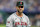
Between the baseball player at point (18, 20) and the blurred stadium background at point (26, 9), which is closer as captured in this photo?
the baseball player at point (18, 20)

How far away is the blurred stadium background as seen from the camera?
3.33 metres

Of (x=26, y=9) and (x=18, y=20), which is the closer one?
(x=18, y=20)

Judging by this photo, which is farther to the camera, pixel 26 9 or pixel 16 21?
pixel 26 9

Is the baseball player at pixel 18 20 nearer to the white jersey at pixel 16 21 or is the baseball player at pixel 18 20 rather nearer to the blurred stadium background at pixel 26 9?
the white jersey at pixel 16 21

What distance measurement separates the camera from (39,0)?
3.50 metres

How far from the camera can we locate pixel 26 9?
336cm

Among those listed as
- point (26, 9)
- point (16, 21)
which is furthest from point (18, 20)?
point (26, 9)

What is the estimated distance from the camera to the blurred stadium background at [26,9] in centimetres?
333

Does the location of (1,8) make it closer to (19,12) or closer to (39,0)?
(39,0)

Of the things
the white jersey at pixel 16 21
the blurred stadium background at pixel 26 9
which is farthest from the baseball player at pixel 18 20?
the blurred stadium background at pixel 26 9

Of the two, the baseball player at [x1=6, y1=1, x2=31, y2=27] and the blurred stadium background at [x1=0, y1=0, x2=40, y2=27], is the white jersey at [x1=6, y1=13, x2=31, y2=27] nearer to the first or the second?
the baseball player at [x1=6, y1=1, x2=31, y2=27]

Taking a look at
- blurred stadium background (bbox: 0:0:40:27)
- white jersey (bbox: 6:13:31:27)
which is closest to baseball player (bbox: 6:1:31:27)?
white jersey (bbox: 6:13:31:27)

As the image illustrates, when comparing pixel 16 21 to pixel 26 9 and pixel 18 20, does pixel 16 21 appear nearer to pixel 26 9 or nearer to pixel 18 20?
pixel 18 20

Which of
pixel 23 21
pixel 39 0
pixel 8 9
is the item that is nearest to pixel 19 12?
pixel 23 21
